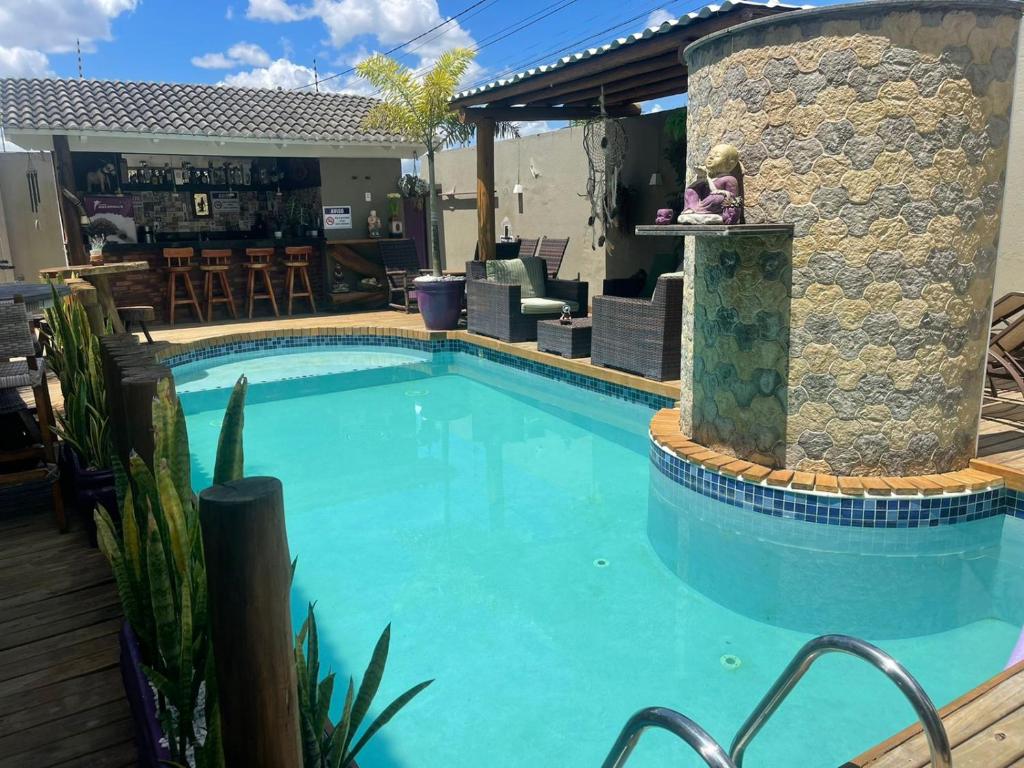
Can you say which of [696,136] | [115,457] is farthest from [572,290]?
[115,457]

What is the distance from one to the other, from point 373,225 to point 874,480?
1038 centimetres

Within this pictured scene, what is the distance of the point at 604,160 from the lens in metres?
10.2

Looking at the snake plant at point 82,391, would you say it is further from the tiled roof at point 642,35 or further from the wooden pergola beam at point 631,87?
the wooden pergola beam at point 631,87

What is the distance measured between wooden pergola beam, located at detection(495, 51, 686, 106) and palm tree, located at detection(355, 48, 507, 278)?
2.42 feet

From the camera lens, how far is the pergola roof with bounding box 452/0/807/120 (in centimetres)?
598

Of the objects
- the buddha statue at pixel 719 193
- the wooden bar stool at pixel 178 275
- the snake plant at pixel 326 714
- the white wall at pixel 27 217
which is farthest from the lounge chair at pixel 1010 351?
the white wall at pixel 27 217

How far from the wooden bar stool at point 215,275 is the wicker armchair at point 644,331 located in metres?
6.61

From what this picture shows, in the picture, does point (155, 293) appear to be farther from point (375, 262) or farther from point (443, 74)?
point (443, 74)

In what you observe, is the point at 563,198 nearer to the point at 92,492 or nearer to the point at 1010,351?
the point at 1010,351

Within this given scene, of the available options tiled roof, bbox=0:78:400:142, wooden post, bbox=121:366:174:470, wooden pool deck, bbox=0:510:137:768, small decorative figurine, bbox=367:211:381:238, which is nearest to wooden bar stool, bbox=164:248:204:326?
tiled roof, bbox=0:78:400:142

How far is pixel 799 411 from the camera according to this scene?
14.9ft

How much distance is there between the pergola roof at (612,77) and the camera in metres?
5.98

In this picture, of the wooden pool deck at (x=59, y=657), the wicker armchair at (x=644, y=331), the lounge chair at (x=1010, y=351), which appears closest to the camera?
the wooden pool deck at (x=59, y=657)

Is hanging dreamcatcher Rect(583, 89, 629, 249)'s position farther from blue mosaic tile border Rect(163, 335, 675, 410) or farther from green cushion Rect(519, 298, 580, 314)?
blue mosaic tile border Rect(163, 335, 675, 410)
